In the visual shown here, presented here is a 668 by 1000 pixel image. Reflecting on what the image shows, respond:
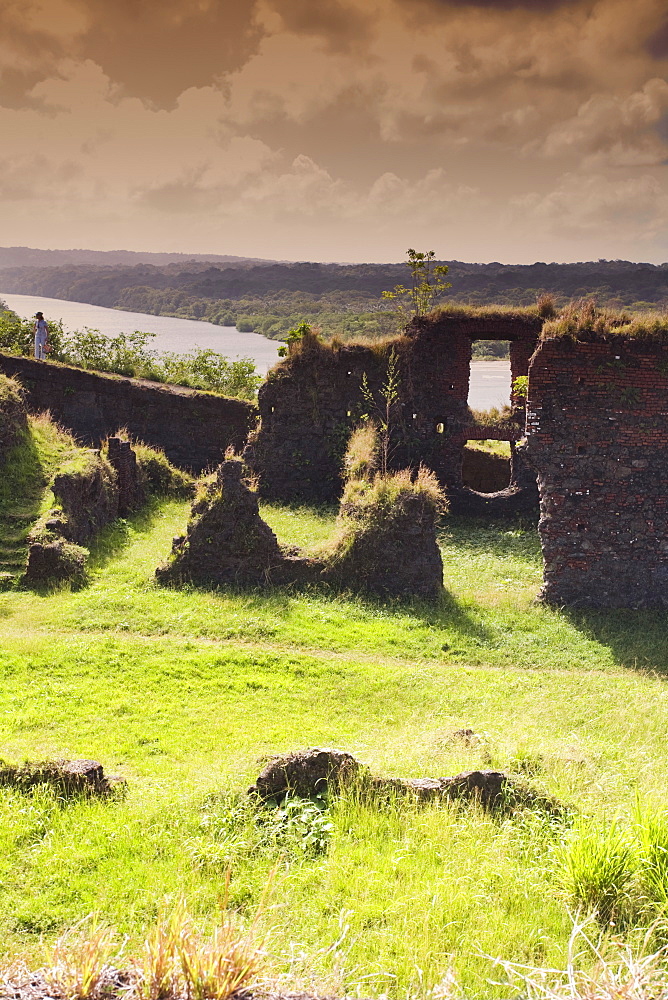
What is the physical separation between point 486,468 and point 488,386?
9.51 m

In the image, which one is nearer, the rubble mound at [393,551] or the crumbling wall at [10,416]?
the rubble mound at [393,551]

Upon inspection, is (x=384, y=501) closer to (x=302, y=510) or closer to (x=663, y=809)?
(x=302, y=510)

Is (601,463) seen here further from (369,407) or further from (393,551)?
(369,407)

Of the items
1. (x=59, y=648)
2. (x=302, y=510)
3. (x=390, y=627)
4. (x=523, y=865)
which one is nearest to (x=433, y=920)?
(x=523, y=865)

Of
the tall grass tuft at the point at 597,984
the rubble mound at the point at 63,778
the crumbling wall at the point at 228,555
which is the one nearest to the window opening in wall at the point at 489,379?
the crumbling wall at the point at 228,555

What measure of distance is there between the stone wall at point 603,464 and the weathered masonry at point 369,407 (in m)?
6.80

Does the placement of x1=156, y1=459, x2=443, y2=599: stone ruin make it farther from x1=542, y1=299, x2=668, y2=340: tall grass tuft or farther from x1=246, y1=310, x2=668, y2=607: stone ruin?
x1=542, y1=299, x2=668, y2=340: tall grass tuft

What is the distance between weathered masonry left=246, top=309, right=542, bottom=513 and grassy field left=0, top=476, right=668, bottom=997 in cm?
530

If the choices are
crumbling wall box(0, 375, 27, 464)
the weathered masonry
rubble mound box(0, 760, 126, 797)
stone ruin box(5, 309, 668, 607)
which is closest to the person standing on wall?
crumbling wall box(0, 375, 27, 464)

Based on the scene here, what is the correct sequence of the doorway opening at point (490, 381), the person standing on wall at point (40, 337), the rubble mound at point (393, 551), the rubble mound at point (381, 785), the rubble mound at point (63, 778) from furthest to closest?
the person standing on wall at point (40, 337) → the doorway opening at point (490, 381) → the rubble mound at point (393, 551) → the rubble mound at point (63, 778) → the rubble mound at point (381, 785)

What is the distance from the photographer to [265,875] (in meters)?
4.50

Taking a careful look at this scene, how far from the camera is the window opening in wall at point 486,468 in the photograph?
2325 cm

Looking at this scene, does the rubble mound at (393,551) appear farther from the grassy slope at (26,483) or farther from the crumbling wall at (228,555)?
the grassy slope at (26,483)

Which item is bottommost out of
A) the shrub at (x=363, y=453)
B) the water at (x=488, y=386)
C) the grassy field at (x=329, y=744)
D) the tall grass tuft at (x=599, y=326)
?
the grassy field at (x=329, y=744)
